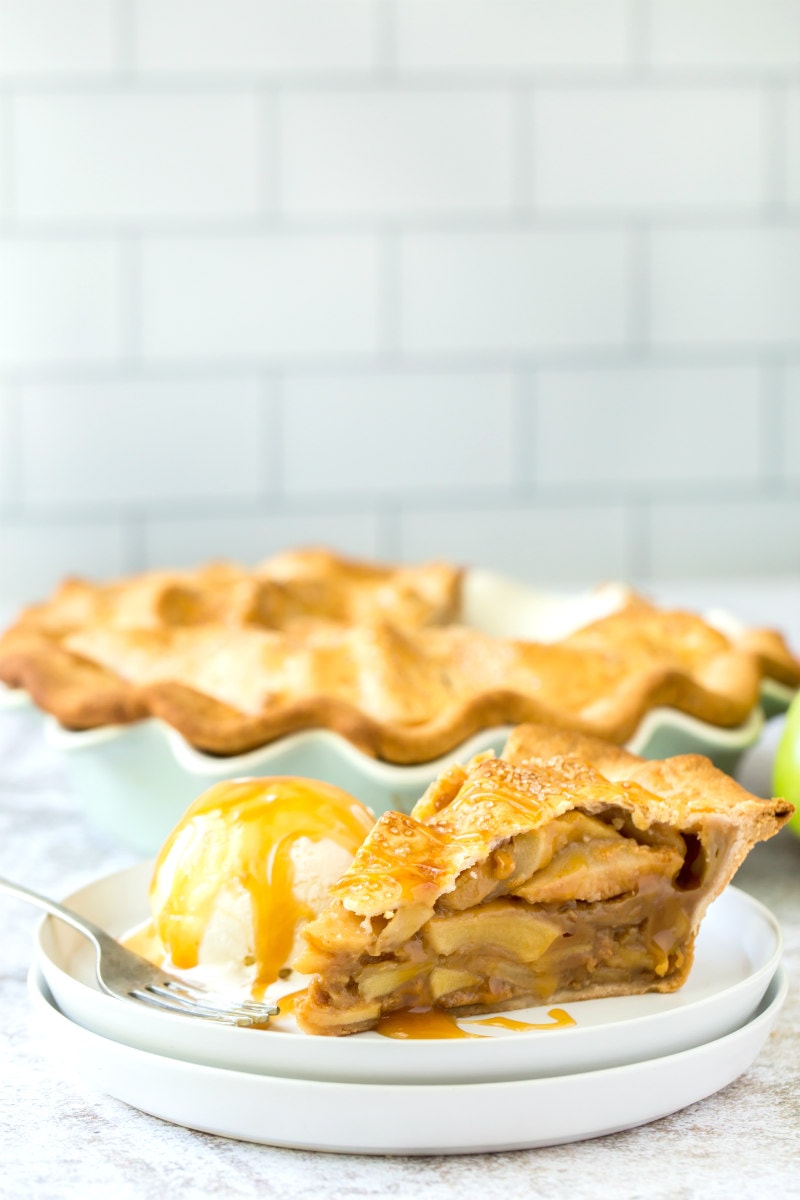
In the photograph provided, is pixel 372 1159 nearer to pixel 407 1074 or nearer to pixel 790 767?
pixel 407 1074

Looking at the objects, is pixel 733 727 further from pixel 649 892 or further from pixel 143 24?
pixel 143 24

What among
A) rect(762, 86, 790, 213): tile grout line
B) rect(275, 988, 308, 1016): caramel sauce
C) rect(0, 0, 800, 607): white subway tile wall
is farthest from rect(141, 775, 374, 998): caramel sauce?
rect(762, 86, 790, 213): tile grout line

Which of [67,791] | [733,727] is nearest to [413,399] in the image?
[67,791]

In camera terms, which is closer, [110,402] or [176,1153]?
[176,1153]

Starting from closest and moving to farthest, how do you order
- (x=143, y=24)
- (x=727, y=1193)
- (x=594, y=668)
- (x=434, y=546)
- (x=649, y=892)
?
(x=727, y=1193) → (x=649, y=892) → (x=594, y=668) → (x=143, y=24) → (x=434, y=546)

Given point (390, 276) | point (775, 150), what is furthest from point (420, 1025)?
point (775, 150)

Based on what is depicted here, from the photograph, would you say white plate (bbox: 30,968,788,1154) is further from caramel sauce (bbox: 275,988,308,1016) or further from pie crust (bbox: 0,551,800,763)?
pie crust (bbox: 0,551,800,763)
